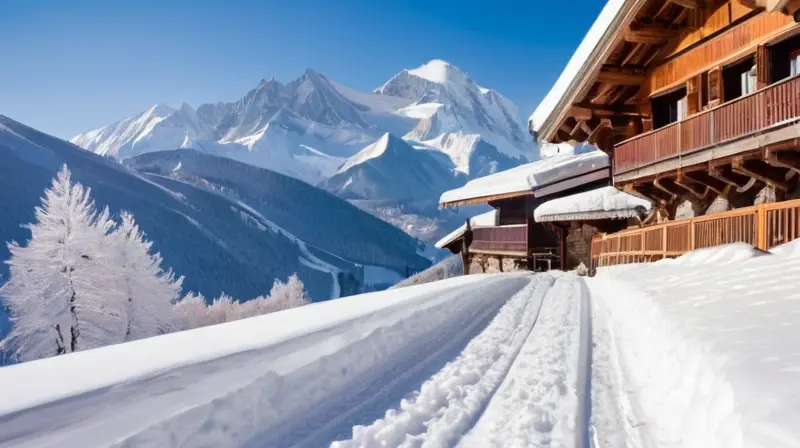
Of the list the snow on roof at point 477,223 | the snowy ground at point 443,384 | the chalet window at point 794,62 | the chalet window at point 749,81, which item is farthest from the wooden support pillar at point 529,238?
the snowy ground at point 443,384

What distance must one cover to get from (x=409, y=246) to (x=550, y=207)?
548 feet

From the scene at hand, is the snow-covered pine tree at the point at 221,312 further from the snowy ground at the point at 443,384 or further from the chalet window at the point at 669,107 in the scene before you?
the snowy ground at the point at 443,384

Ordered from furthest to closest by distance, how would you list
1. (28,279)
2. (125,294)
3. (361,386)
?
(125,294) < (28,279) < (361,386)

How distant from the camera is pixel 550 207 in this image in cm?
1986

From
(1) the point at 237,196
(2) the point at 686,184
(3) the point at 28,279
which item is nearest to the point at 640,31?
(2) the point at 686,184

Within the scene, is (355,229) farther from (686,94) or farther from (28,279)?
(686,94)

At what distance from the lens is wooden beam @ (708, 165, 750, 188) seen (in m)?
9.91

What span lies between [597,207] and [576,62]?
7.29 meters

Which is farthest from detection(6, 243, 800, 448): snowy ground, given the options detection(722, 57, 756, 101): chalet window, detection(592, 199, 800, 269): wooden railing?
detection(722, 57, 756, 101): chalet window

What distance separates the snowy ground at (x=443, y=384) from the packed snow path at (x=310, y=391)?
1cm

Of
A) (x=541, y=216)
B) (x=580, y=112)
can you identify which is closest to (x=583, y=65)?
(x=580, y=112)

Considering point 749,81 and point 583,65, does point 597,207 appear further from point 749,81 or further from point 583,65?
point 749,81

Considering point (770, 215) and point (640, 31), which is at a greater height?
point (640, 31)

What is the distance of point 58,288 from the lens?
2252 centimetres
